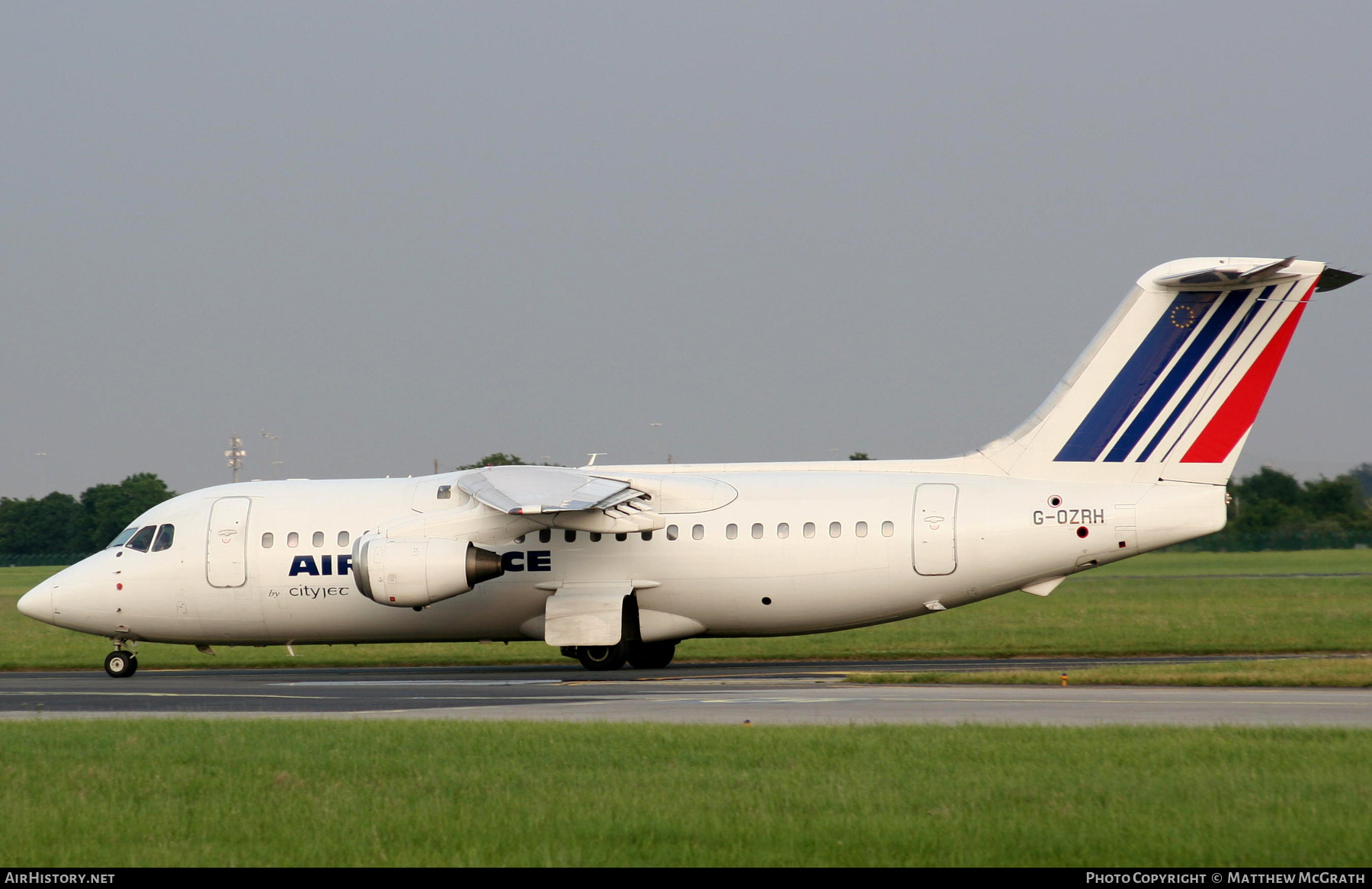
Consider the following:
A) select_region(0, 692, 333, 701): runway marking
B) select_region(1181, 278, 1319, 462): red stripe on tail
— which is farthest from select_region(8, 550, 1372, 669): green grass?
select_region(0, 692, 333, 701): runway marking

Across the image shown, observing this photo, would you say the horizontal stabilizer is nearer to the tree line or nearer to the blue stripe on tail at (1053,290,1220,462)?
the blue stripe on tail at (1053,290,1220,462)

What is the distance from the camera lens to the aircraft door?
23.1 meters

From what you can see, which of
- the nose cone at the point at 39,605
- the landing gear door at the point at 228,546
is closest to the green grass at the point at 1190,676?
the landing gear door at the point at 228,546

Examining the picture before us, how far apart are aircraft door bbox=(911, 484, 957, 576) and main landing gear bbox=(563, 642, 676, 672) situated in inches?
202

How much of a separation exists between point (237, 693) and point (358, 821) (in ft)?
40.1

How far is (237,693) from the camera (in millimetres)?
21031

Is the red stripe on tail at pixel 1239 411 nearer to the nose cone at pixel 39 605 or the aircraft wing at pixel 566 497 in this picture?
the aircraft wing at pixel 566 497

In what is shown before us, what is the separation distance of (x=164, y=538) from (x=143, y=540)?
46cm

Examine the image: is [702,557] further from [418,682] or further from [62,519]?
[62,519]

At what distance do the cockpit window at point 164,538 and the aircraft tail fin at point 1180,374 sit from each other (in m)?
16.0

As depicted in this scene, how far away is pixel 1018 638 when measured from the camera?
99.2ft

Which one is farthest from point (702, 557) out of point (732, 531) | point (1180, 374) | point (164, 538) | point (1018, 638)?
point (164, 538)

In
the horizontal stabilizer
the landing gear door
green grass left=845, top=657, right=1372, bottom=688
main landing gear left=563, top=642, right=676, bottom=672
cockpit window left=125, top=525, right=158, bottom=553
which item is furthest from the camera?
cockpit window left=125, top=525, right=158, bottom=553
